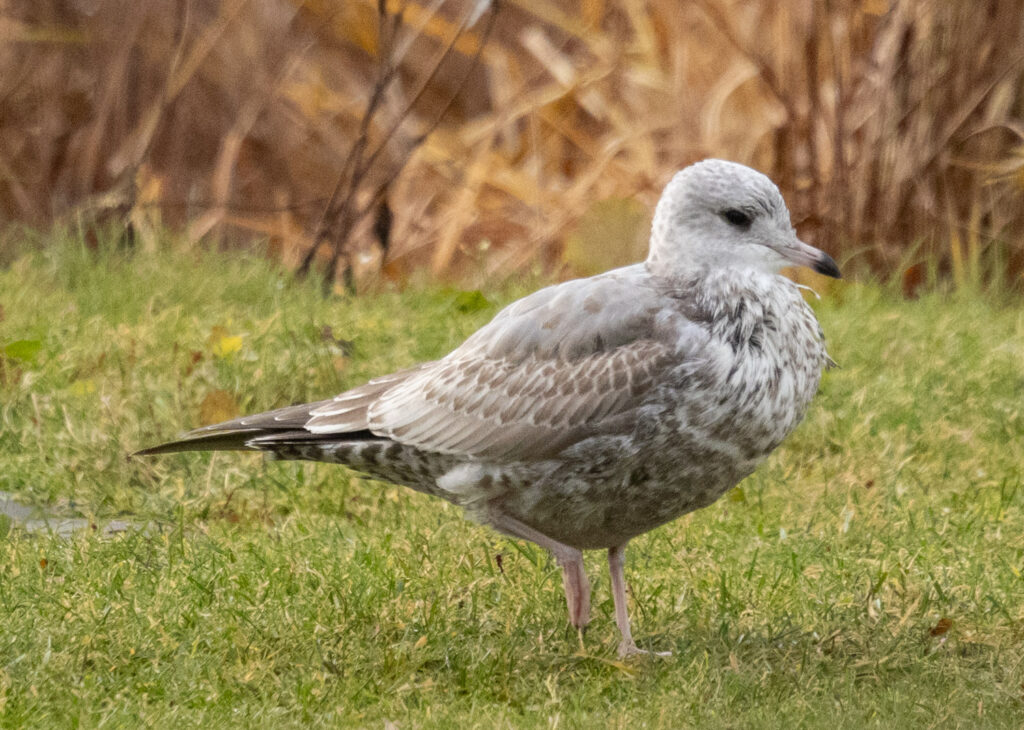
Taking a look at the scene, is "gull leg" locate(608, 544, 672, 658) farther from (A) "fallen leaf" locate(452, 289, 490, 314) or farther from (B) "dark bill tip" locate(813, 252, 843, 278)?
(A) "fallen leaf" locate(452, 289, 490, 314)

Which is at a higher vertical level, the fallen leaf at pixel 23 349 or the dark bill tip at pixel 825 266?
the dark bill tip at pixel 825 266

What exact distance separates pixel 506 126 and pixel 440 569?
20.5ft

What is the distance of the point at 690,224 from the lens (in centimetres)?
399

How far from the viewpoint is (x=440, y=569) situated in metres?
4.25

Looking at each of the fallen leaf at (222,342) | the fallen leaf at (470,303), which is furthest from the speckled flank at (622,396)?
the fallen leaf at (470,303)

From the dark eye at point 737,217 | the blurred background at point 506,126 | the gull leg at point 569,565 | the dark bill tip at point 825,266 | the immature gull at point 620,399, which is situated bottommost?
the blurred background at point 506,126

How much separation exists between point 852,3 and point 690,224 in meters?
4.67

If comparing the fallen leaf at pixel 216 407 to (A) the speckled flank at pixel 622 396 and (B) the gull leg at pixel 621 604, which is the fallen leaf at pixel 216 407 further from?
(B) the gull leg at pixel 621 604

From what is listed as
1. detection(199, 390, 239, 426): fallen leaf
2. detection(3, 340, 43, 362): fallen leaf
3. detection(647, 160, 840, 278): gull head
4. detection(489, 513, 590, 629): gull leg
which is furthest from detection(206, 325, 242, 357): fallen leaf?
detection(647, 160, 840, 278): gull head

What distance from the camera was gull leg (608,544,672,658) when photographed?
12.6 ft

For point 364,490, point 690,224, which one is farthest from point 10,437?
point 690,224

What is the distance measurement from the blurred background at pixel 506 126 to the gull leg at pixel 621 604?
148 inches

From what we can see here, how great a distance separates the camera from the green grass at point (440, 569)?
3.56 metres

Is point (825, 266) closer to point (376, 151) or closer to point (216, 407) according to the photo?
point (216, 407)
